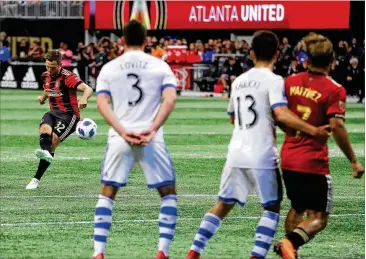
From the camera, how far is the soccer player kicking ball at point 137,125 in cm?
922

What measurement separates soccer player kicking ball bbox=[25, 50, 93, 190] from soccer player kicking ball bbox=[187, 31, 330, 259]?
6.63 meters

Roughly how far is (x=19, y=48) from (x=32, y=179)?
1344 inches

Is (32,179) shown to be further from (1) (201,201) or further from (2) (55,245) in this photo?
(2) (55,245)

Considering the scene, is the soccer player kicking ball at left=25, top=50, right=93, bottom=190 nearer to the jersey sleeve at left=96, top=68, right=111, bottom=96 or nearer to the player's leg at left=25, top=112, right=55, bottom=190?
the player's leg at left=25, top=112, right=55, bottom=190

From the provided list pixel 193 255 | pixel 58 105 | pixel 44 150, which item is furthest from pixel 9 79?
pixel 193 255

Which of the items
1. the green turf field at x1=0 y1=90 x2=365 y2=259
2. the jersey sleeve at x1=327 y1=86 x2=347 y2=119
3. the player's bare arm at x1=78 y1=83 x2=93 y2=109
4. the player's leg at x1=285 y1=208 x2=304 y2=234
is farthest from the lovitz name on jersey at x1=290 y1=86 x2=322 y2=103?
the player's bare arm at x1=78 y1=83 x2=93 y2=109

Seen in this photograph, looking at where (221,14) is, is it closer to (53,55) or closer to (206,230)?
(53,55)

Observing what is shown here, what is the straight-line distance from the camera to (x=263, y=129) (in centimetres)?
900

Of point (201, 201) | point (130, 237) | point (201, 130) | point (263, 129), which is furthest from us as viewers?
point (201, 130)

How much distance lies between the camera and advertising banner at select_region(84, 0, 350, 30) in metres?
40.7

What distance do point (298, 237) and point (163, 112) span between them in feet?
4.77

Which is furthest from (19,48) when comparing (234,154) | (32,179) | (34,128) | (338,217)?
(234,154)

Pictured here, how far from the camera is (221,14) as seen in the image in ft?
143

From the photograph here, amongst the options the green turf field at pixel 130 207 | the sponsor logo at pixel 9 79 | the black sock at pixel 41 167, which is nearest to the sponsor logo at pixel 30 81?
the sponsor logo at pixel 9 79
